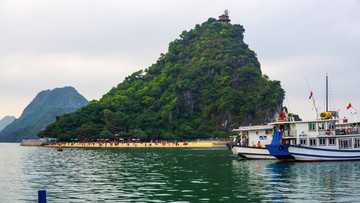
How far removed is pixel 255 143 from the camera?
2574 inches

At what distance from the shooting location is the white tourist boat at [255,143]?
6078cm

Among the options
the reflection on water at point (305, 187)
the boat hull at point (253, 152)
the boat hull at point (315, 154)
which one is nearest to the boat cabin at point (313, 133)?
the boat hull at point (315, 154)

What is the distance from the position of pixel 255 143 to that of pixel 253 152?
430 cm

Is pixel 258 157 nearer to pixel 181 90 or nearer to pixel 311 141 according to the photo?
pixel 311 141

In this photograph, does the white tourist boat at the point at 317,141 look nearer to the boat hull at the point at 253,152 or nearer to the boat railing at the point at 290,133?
the boat railing at the point at 290,133

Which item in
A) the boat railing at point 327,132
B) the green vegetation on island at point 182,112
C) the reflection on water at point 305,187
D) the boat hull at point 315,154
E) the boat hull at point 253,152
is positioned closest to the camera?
the reflection on water at point 305,187

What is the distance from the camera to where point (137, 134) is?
6447 inches

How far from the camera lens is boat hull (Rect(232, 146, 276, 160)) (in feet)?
198

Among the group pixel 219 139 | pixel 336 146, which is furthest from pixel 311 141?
pixel 219 139

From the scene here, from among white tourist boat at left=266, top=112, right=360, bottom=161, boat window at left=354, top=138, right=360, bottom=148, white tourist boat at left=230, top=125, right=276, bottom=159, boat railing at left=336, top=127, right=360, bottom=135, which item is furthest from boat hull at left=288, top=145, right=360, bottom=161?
white tourist boat at left=230, top=125, right=276, bottom=159

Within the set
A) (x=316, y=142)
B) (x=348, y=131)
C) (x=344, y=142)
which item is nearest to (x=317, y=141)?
(x=316, y=142)

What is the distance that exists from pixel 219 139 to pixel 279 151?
357 ft

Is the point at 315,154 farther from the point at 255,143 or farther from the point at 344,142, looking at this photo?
the point at 255,143

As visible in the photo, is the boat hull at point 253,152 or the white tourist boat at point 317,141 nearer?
the white tourist boat at point 317,141
